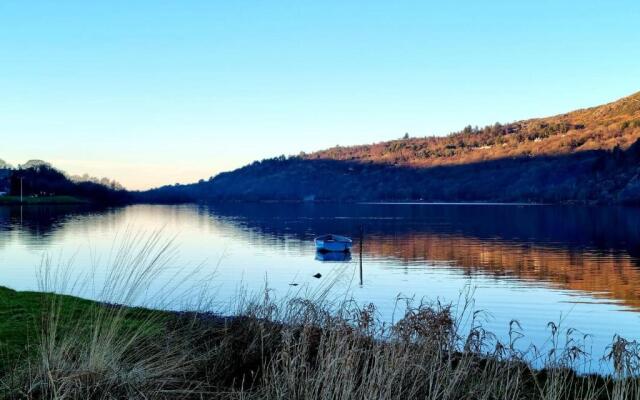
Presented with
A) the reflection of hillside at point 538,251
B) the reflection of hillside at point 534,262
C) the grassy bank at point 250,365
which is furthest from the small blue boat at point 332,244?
the grassy bank at point 250,365

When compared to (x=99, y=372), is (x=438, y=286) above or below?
below

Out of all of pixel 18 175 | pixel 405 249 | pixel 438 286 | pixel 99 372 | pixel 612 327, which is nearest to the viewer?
pixel 99 372

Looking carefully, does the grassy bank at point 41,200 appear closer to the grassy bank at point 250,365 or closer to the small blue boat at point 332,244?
the small blue boat at point 332,244

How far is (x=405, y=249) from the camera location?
6138 cm

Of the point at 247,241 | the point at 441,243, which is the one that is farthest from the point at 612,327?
the point at 247,241

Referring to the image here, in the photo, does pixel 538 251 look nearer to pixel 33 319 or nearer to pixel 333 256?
pixel 333 256

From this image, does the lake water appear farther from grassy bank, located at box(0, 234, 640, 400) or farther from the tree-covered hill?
the tree-covered hill

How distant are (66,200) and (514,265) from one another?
16521 centimetres

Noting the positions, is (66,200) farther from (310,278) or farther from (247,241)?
(310,278)

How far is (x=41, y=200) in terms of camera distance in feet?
568

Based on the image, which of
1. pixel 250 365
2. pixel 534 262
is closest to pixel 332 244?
pixel 534 262

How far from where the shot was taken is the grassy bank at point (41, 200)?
534 feet

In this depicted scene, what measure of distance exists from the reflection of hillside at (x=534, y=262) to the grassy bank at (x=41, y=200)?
128m

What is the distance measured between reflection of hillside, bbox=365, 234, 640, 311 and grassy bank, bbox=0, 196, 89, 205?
420ft
